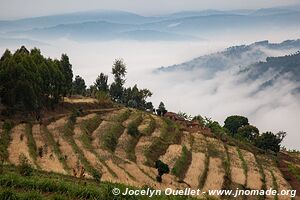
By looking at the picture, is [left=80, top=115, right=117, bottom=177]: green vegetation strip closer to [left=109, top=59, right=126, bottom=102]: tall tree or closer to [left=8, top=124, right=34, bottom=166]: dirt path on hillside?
[left=8, top=124, right=34, bottom=166]: dirt path on hillside

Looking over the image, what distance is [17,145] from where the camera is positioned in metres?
58.0

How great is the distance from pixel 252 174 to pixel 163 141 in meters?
18.9

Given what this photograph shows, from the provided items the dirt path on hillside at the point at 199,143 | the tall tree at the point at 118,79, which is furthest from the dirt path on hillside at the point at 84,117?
the tall tree at the point at 118,79

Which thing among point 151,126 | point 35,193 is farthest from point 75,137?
point 35,193

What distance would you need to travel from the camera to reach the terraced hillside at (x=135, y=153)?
56.2 meters

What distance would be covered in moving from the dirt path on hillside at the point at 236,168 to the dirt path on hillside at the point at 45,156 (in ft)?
98.3

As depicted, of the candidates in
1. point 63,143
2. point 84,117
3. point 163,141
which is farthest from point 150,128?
point 63,143

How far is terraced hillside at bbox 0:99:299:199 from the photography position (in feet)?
184

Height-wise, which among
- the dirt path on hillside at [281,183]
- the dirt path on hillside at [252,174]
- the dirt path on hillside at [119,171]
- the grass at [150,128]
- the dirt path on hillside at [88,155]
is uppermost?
the grass at [150,128]

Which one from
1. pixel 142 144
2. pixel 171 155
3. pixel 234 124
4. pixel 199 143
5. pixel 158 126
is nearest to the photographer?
pixel 171 155

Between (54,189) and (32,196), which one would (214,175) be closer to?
(54,189)

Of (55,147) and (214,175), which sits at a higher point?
(55,147)

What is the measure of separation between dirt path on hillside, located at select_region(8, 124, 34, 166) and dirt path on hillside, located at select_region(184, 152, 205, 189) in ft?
79.5

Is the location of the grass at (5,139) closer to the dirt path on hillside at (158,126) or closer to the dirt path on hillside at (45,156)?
the dirt path on hillside at (45,156)
